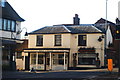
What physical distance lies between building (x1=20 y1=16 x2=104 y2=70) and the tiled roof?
11143 millimetres

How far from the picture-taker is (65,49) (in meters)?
44.8

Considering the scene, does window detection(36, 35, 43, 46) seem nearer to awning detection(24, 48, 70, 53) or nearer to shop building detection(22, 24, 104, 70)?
shop building detection(22, 24, 104, 70)

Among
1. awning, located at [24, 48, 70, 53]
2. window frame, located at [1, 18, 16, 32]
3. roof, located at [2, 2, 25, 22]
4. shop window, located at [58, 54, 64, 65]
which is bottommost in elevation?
shop window, located at [58, 54, 64, 65]

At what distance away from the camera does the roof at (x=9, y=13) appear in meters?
33.8

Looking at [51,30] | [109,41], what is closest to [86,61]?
[109,41]

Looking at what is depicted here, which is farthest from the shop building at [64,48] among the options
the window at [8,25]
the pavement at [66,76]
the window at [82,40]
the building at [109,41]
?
the pavement at [66,76]

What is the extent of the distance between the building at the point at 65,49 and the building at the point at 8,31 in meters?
11.0

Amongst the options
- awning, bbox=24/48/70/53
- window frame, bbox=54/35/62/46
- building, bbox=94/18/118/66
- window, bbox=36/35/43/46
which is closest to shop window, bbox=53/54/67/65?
awning, bbox=24/48/70/53

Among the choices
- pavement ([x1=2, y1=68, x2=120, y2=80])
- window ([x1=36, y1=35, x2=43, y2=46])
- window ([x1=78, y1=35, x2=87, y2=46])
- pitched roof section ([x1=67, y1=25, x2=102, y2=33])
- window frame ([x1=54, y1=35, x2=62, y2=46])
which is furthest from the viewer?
window ([x1=36, y1=35, x2=43, y2=46])

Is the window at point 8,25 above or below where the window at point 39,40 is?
above

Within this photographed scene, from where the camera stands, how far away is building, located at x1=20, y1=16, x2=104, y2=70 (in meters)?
44.8

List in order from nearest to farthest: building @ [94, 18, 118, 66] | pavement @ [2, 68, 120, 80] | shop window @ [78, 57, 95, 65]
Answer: pavement @ [2, 68, 120, 80], shop window @ [78, 57, 95, 65], building @ [94, 18, 118, 66]

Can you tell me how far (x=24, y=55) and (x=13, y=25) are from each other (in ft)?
44.2

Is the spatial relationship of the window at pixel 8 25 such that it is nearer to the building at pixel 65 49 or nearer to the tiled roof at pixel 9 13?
the tiled roof at pixel 9 13
